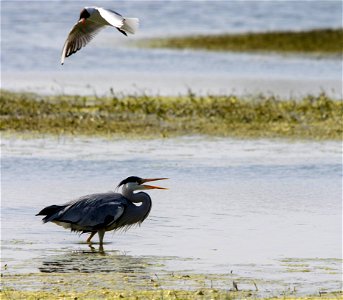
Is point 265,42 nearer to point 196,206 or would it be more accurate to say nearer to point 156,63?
point 156,63

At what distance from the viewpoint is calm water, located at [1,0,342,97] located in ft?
74.3

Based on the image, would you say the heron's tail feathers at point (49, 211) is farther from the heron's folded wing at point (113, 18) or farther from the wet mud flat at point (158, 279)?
the heron's folded wing at point (113, 18)

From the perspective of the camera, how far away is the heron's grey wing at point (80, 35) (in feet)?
38.7

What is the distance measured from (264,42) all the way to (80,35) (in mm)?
22638

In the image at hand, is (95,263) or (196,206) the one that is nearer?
(95,263)

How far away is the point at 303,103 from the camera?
1853 centimetres

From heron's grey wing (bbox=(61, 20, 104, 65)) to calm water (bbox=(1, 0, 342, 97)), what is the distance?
8170mm

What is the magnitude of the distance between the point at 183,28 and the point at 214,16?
7393 millimetres

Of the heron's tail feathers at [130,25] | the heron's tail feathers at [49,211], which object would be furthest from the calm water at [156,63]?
the heron's tail feathers at [49,211]

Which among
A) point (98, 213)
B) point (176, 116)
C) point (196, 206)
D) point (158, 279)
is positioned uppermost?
point (176, 116)

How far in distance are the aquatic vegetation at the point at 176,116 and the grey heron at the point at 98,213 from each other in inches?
243

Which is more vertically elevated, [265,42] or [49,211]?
[265,42]

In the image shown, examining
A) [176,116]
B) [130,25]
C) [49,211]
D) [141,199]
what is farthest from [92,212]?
[176,116]

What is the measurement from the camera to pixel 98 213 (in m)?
9.59
